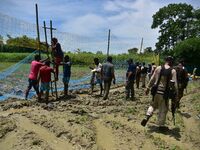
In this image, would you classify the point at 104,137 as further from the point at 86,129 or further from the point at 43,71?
the point at 43,71

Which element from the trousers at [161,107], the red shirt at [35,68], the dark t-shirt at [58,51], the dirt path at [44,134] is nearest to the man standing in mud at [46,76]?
the red shirt at [35,68]

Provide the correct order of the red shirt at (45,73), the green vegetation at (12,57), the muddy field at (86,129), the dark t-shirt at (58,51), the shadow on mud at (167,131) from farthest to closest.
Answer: the green vegetation at (12,57)
the dark t-shirt at (58,51)
the red shirt at (45,73)
the shadow on mud at (167,131)
the muddy field at (86,129)

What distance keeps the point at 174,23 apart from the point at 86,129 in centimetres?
4901

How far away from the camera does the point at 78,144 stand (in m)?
8.23

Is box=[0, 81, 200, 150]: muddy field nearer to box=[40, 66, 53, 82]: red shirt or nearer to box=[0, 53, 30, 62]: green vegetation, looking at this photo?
box=[40, 66, 53, 82]: red shirt

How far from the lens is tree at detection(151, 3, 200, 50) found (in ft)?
180

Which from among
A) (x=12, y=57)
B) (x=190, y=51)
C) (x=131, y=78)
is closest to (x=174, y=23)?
(x=190, y=51)

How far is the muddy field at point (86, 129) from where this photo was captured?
8297 mm

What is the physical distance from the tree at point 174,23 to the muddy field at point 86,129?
44.1 m

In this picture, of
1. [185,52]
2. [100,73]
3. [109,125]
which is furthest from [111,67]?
[185,52]

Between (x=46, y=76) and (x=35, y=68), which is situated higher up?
(x=35, y=68)

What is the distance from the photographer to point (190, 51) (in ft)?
148

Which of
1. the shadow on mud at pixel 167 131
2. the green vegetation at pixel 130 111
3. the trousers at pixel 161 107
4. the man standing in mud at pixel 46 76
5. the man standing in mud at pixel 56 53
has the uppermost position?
the man standing in mud at pixel 56 53

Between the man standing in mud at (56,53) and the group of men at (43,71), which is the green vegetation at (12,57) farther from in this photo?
the group of men at (43,71)
